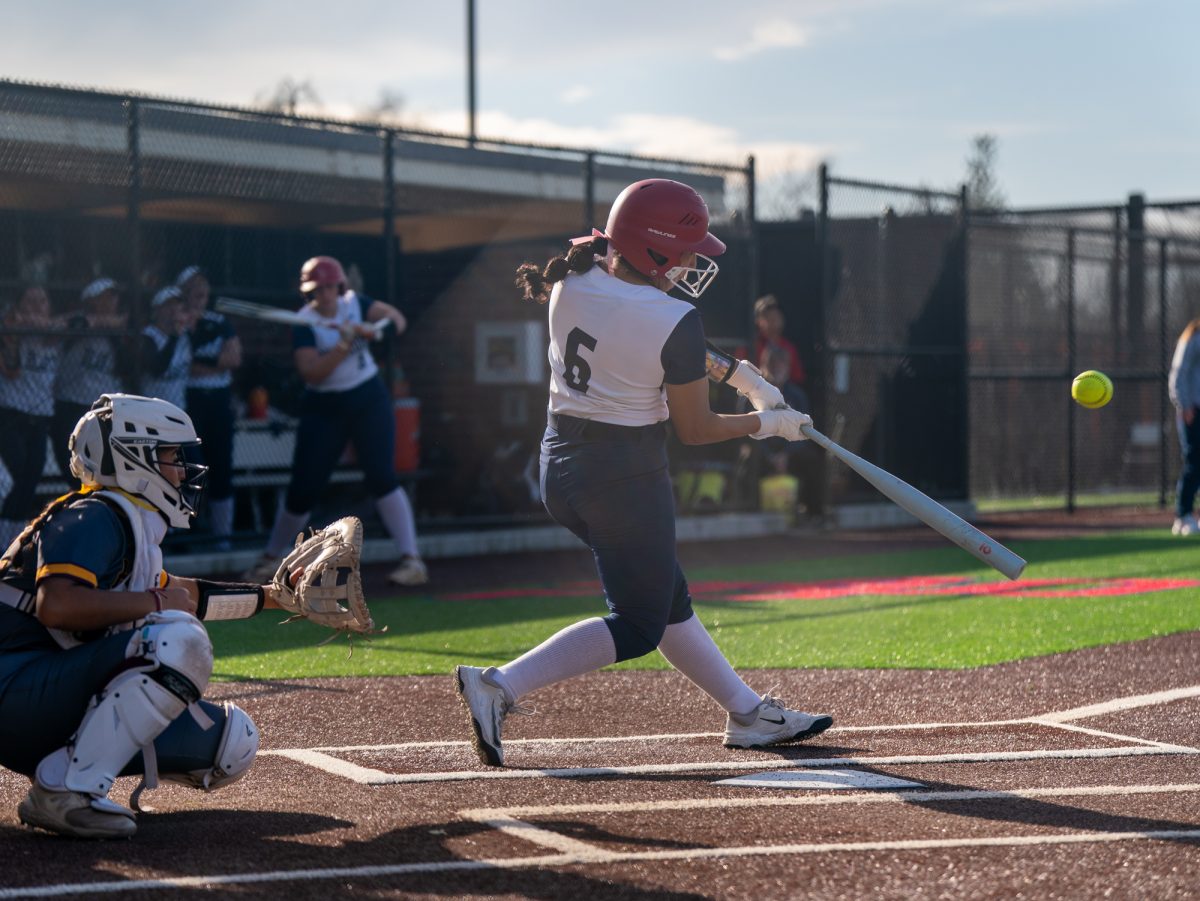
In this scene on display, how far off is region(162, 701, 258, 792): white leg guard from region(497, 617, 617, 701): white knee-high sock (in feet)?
3.19

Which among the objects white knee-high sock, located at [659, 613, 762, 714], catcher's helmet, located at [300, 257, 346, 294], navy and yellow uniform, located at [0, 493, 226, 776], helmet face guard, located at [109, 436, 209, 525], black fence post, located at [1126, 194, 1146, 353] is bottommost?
white knee-high sock, located at [659, 613, 762, 714]

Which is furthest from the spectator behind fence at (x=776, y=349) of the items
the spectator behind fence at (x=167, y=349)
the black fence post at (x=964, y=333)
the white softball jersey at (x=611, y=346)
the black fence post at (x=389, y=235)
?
the white softball jersey at (x=611, y=346)

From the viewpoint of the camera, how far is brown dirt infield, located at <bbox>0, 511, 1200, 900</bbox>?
13.6ft

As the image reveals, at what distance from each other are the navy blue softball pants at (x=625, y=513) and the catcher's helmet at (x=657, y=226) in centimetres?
58

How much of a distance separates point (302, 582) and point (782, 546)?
10821mm

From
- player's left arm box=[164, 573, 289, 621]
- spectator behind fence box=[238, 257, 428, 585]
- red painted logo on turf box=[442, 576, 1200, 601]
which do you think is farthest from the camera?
spectator behind fence box=[238, 257, 428, 585]

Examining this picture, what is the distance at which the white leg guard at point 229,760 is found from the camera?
16.3 ft

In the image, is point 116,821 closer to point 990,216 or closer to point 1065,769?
point 1065,769

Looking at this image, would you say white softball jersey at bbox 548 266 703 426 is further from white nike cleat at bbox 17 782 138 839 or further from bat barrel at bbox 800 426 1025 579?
white nike cleat at bbox 17 782 138 839

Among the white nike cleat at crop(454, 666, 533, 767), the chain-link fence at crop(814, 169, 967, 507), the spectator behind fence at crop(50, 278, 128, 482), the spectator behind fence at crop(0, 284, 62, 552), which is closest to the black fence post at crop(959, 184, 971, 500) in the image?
the chain-link fence at crop(814, 169, 967, 507)

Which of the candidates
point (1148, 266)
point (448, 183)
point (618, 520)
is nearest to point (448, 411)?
point (448, 183)

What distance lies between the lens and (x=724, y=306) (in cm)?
1653

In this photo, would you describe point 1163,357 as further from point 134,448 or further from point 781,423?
point 134,448

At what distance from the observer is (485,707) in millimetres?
5582
